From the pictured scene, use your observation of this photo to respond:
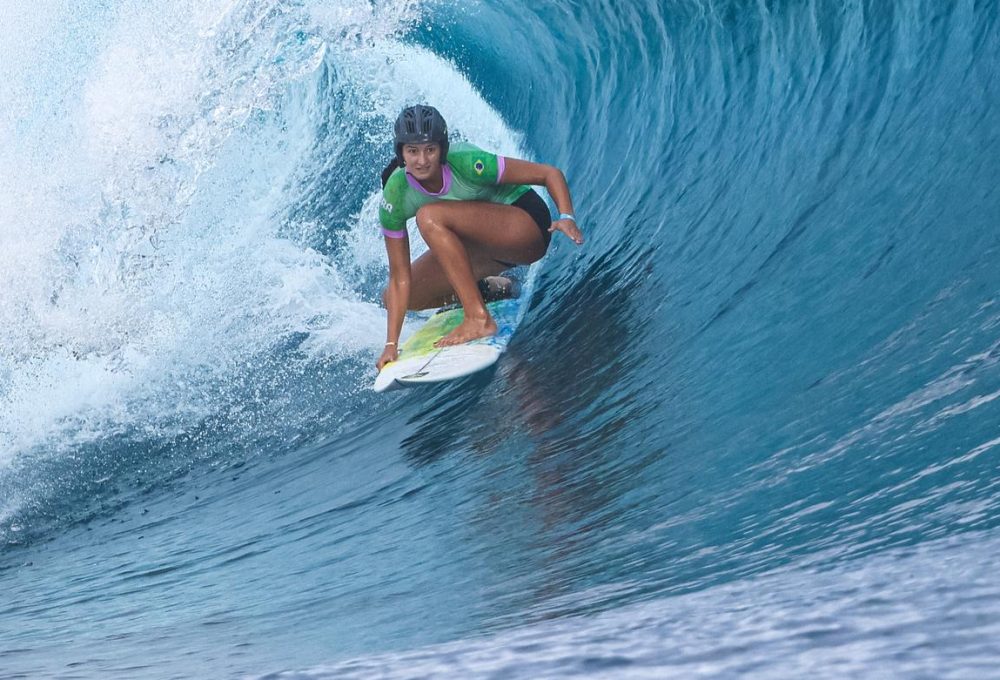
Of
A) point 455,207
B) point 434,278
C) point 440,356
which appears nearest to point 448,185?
point 455,207

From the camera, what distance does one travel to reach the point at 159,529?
160 inches

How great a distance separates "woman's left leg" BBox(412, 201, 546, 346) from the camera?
4480 millimetres

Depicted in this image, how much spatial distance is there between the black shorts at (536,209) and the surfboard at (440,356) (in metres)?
0.43

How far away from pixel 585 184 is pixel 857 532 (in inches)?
209

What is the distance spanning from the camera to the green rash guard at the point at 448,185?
14.8 feet

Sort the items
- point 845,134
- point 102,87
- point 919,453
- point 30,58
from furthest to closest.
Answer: point 30,58 → point 102,87 → point 845,134 → point 919,453

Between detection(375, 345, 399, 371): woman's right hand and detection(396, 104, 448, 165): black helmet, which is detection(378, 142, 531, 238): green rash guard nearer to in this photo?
detection(396, 104, 448, 165): black helmet

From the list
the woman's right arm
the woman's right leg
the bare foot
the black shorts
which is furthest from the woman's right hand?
the black shorts

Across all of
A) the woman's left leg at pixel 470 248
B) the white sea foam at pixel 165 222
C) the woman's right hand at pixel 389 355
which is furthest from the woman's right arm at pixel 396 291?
the white sea foam at pixel 165 222

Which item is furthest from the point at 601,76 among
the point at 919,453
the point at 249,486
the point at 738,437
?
the point at 919,453

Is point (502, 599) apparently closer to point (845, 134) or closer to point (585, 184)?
point (845, 134)

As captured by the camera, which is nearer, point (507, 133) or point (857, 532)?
point (857, 532)

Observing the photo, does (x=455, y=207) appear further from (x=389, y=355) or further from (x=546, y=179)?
(x=389, y=355)

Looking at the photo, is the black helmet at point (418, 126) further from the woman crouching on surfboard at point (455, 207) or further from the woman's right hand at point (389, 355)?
the woman's right hand at point (389, 355)
